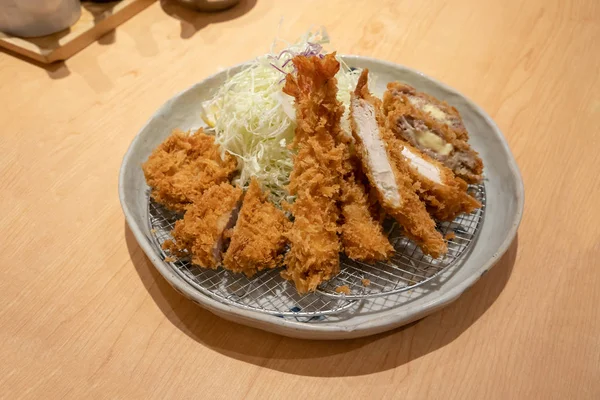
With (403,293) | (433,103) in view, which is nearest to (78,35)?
(433,103)

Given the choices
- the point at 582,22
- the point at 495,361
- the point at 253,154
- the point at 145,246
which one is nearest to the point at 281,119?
the point at 253,154

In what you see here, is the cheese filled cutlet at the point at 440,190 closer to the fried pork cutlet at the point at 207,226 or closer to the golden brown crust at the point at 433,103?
the golden brown crust at the point at 433,103

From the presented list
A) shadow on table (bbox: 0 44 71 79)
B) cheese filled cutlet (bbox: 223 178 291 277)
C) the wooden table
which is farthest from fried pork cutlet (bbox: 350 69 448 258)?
shadow on table (bbox: 0 44 71 79)

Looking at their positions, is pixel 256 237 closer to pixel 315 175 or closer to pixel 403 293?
pixel 315 175


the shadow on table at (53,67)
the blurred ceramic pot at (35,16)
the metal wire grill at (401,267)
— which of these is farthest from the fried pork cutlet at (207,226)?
the blurred ceramic pot at (35,16)

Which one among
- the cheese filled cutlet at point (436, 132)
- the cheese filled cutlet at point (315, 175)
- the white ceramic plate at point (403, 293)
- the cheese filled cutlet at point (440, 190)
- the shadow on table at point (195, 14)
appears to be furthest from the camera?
the shadow on table at point (195, 14)

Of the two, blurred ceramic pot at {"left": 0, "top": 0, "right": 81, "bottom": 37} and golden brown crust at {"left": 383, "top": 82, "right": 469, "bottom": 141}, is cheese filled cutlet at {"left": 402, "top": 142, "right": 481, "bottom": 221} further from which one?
blurred ceramic pot at {"left": 0, "top": 0, "right": 81, "bottom": 37}
